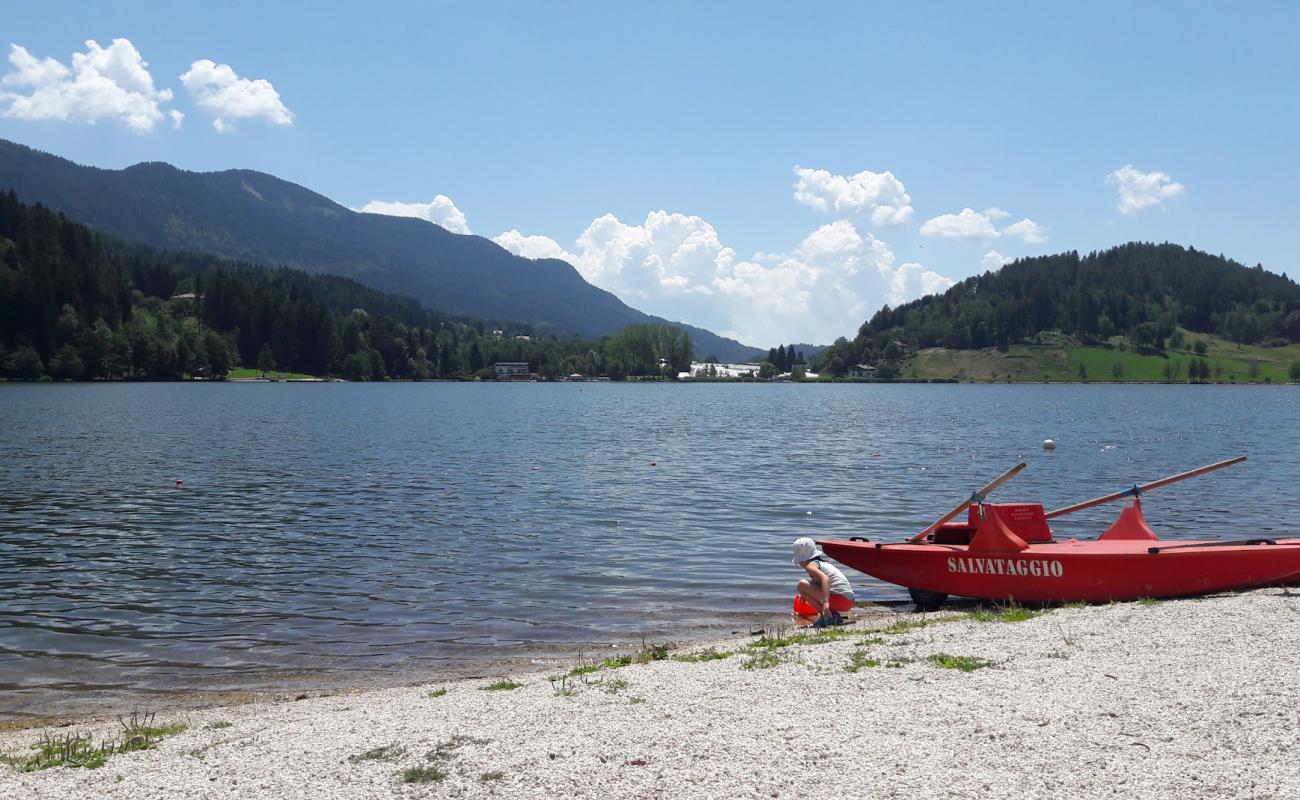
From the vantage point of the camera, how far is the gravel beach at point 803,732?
26.6 ft

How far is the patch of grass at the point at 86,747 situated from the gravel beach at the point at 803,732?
173mm

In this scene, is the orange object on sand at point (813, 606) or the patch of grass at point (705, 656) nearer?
the patch of grass at point (705, 656)

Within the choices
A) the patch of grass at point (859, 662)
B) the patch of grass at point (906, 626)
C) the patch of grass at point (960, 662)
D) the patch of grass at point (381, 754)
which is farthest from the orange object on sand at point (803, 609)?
the patch of grass at point (381, 754)

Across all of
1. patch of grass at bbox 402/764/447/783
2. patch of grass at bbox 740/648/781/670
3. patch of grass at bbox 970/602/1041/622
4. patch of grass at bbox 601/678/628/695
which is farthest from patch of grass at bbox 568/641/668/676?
patch of grass at bbox 970/602/1041/622

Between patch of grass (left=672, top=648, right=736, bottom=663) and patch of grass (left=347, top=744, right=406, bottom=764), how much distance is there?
5269 millimetres

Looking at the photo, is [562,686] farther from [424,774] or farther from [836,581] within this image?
[836,581]

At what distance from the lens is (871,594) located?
21.3 metres

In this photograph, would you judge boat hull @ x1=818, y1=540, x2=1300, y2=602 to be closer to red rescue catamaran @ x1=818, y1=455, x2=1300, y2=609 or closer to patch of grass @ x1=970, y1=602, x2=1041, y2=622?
red rescue catamaran @ x1=818, y1=455, x2=1300, y2=609

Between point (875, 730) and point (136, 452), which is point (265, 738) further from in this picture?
point (136, 452)

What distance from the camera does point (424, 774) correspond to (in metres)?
8.64

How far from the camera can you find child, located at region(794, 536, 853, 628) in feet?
56.7

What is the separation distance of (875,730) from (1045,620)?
24.4 feet

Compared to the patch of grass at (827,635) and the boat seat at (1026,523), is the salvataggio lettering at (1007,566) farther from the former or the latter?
the patch of grass at (827,635)

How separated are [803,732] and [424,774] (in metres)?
3.61
